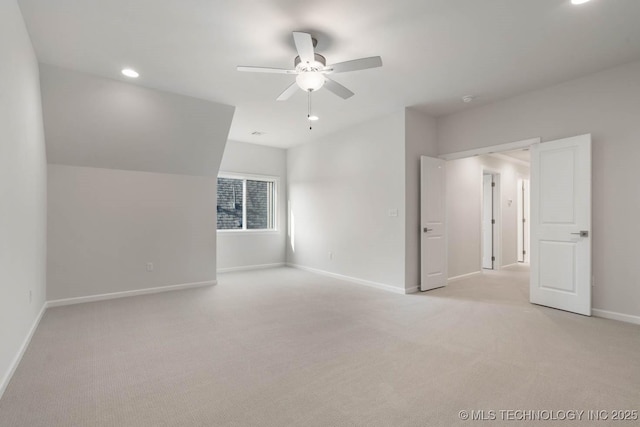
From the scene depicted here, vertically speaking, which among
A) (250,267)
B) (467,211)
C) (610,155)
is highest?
(610,155)

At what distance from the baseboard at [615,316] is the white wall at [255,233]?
5789 mm

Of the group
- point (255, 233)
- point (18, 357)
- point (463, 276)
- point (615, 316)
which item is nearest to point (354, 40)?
point (18, 357)

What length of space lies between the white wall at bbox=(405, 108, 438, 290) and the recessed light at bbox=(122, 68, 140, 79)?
146 inches

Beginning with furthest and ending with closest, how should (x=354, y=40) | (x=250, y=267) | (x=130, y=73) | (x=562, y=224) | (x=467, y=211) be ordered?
(x=250, y=267), (x=467, y=211), (x=562, y=224), (x=130, y=73), (x=354, y=40)

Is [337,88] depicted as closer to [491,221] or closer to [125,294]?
[125,294]

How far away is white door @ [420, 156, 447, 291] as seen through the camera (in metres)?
4.95

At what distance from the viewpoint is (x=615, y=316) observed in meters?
3.54

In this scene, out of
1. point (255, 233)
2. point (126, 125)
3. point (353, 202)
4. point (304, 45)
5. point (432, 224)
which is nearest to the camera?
point (304, 45)

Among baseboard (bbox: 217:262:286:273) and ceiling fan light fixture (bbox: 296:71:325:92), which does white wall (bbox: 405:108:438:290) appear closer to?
ceiling fan light fixture (bbox: 296:71:325:92)

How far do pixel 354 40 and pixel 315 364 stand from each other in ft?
9.68

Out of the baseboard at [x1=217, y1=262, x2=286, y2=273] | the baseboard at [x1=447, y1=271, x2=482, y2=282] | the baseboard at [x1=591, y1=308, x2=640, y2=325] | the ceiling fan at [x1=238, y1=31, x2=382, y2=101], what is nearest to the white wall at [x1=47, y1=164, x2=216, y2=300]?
the baseboard at [x1=217, y1=262, x2=286, y2=273]

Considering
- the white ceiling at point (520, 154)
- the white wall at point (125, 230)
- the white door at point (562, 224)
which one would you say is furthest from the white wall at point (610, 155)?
the white wall at point (125, 230)

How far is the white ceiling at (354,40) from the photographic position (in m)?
2.52

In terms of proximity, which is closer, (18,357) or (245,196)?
(18,357)
